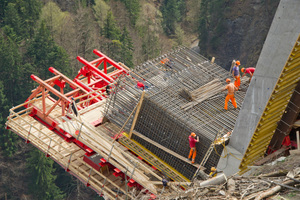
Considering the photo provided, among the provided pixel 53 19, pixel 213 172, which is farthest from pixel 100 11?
pixel 213 172

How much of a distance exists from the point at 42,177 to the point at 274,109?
4704 centimetres

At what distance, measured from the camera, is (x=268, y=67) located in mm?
23953

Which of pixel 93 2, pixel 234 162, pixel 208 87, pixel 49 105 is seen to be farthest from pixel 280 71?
pixel 93 2

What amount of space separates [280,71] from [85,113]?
11838mm

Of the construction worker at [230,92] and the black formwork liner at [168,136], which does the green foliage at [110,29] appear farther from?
the construction worker at [230,92]

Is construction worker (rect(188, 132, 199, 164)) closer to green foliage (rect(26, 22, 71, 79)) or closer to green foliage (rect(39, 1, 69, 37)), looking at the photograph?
green foliage (rect(26, 22, 71, 79))

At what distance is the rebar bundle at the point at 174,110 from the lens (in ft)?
90.7

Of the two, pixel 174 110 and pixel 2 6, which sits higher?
pixel 174 110

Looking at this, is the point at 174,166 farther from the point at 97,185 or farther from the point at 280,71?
the point at 280,71

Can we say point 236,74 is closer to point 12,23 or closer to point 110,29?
point 110,29

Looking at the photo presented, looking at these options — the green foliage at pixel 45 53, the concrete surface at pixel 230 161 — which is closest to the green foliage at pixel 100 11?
the green foliage at pixel 45 53

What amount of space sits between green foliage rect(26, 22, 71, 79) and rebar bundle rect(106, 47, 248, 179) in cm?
4173

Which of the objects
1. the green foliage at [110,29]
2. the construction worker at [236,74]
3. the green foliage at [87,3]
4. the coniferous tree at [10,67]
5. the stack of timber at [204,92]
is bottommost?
the coniferous tree at [10,67]

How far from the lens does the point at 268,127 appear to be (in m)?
24.5
